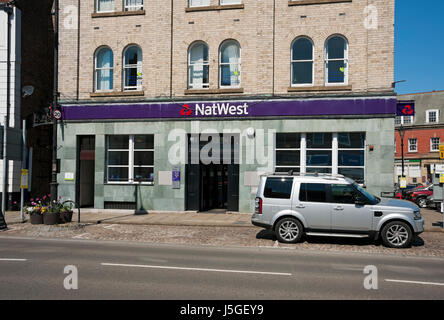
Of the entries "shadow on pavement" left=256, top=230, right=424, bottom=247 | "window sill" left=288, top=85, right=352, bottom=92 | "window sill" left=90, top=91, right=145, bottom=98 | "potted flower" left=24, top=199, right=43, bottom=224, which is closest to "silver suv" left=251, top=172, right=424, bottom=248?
"shadow on pavement" left=256, top=230, right=424, bottom=247

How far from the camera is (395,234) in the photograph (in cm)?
1036

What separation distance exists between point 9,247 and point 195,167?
9111 mm

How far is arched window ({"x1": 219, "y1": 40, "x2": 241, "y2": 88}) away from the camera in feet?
58.1

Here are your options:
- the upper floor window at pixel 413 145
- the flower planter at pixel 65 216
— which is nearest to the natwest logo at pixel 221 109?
the flower planter at pixel 65 216

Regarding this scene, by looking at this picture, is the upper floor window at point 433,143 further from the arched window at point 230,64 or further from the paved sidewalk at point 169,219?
the arched window at point 230,64

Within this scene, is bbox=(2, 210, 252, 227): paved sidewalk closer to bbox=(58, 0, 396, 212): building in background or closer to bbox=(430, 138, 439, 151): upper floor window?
bbox=(58, 0, 396, 212): building in background

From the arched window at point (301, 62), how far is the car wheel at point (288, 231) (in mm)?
8472

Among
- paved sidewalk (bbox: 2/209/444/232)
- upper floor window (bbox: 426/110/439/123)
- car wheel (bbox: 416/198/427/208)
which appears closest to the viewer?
paved sidewalk (bbox: 2/209/444/232)

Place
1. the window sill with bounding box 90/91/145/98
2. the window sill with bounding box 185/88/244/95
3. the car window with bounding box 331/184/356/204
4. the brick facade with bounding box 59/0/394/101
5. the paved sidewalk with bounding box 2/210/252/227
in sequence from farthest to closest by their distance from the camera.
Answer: the window sill with bounding box 90/91/145/98, the window sill with bounding box 185/88/244/95, the brick facade with bounding box 59/0/394/101, the paved sidewalk with bounding box 2/210/252/227, the car window with bounding box 331/184/356/204

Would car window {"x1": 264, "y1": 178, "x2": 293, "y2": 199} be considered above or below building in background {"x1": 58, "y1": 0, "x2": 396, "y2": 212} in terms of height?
below

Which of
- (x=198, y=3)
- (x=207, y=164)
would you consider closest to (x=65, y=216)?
(x=207, y=164)

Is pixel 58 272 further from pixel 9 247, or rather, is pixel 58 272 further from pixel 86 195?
pixel 86 195

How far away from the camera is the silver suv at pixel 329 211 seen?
33.9 ft

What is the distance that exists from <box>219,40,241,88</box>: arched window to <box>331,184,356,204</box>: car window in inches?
342
